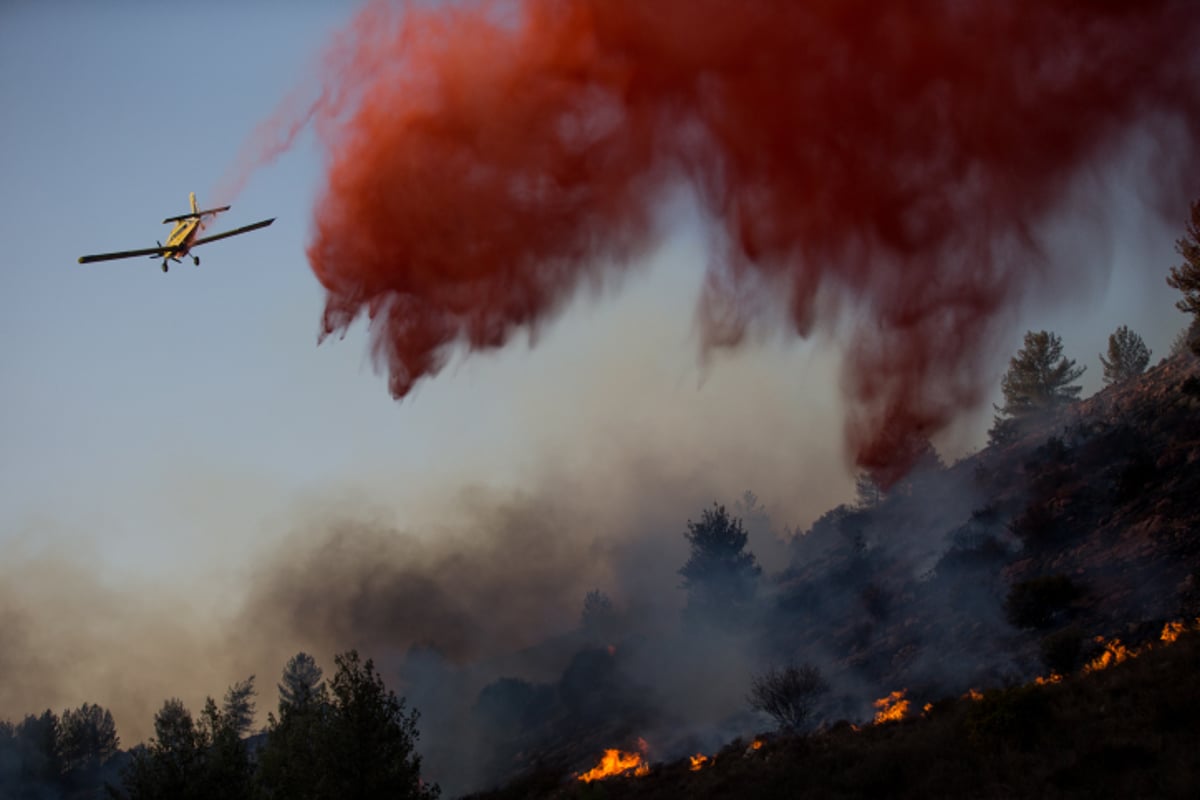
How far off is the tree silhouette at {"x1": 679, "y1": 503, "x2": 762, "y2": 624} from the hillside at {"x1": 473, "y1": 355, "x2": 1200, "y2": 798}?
103 inches

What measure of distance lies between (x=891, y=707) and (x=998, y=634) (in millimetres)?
8120

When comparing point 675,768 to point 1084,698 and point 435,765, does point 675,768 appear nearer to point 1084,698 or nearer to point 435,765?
point 1084,698

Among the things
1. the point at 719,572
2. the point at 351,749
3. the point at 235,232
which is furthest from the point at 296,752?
the point at 719,572

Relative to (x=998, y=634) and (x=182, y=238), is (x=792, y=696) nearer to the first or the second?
(x=998, y=634)

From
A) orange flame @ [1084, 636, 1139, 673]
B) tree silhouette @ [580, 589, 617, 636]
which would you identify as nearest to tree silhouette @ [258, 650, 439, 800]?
orange flame @ [1084, 636, 1139, 673]

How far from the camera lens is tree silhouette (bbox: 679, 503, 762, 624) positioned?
74.1 metres

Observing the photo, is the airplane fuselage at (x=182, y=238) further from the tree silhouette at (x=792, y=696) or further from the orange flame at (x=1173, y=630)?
the orange flame at (x=1173, y=630)

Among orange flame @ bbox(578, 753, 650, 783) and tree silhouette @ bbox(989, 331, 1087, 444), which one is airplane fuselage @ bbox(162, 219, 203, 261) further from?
tree silhouette @ bbox(989, 331, 1087, 444)

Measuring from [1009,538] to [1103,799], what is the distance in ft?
133

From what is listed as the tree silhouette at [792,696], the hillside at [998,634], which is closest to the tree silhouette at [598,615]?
the hillside at [998,634]

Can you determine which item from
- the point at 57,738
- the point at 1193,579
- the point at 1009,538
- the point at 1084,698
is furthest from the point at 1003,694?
the point at 57,738

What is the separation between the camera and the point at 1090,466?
56750mm

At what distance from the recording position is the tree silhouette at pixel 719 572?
7412cm

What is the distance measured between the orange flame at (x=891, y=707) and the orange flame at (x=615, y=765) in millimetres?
14152
